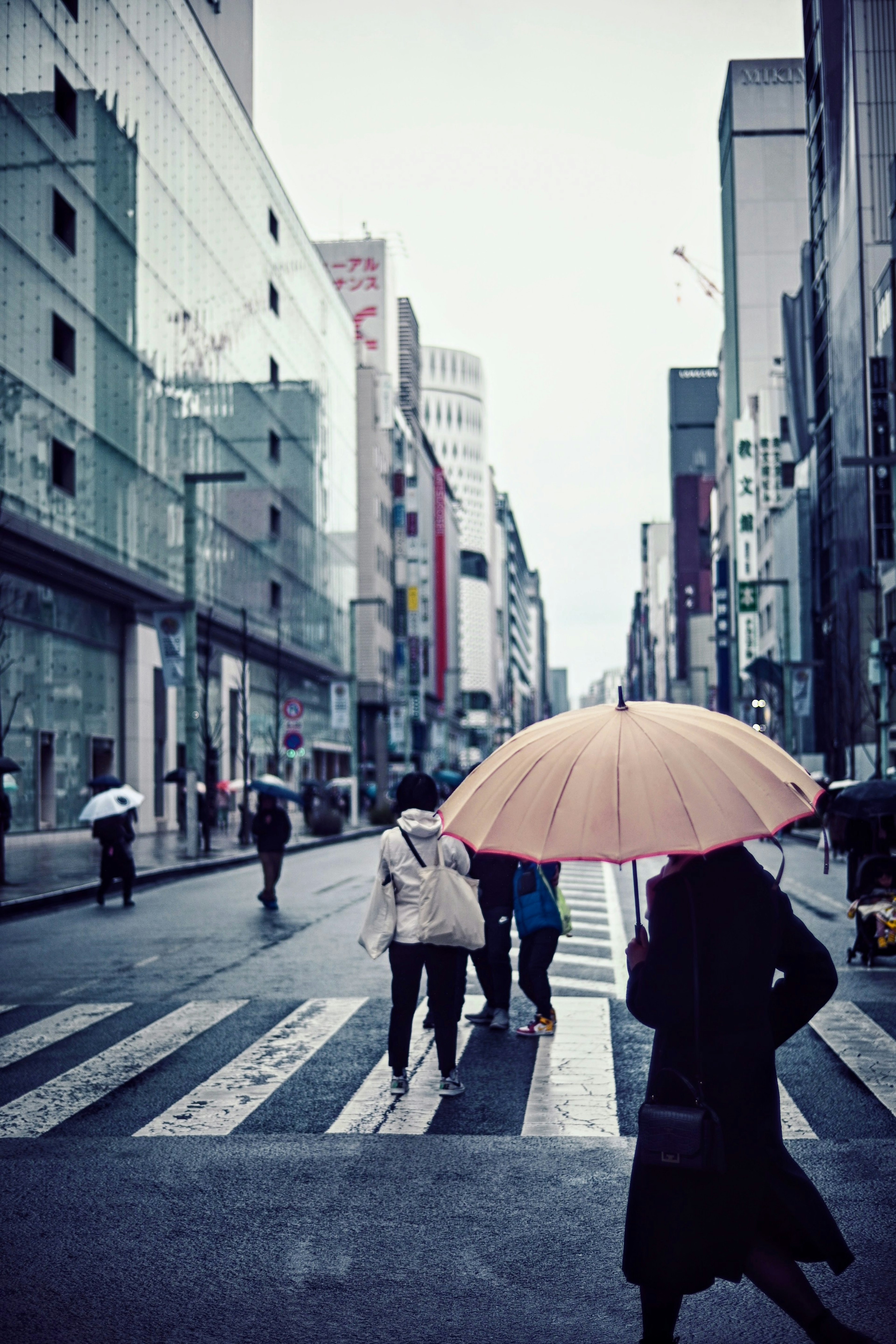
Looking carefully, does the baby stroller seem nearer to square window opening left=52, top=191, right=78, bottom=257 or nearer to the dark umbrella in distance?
the dark umbrella in distance

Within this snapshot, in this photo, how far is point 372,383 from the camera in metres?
90.5

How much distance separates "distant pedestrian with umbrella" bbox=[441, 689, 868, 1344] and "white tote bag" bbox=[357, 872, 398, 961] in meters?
3.95

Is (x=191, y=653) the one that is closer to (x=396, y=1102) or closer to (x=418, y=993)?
(x=418, y=993)

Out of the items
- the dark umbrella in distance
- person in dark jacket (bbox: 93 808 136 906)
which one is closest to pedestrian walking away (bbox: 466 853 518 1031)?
the dark umbrella in distance

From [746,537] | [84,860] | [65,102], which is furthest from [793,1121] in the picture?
[746,537]

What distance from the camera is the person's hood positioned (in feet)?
25.9

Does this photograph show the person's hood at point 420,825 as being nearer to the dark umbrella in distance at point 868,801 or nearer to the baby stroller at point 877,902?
Answer: the dark umbrella in distance at point 868,801

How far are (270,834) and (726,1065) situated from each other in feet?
50.1

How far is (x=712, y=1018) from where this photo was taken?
3770mm

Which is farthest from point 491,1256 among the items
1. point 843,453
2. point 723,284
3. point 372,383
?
point 723,284

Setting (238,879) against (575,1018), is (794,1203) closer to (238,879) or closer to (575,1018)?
(575,1018)

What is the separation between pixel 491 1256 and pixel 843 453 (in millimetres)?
60204

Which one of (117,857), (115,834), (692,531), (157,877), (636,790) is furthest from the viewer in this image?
(692,531)

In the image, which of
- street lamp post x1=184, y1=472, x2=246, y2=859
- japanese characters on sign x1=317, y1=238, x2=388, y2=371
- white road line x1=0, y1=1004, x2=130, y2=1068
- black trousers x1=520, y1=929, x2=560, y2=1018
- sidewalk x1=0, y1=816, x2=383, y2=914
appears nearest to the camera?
white road line x1=0, y1=1004, x2=130, y2=1068
